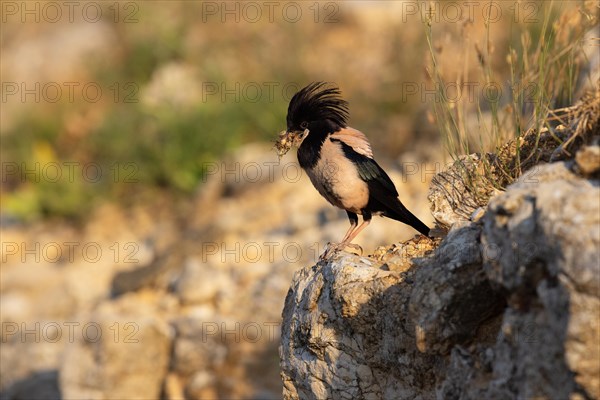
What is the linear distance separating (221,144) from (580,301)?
921 centimetres

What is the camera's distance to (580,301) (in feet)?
9.11

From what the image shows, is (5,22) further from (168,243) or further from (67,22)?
(168,243)

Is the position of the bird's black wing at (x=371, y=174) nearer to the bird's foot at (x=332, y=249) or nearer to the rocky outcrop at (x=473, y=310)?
the bird's foot at (x=332, y=249)

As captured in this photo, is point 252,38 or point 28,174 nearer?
point 28,174

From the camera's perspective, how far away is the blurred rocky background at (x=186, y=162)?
24.7 ft

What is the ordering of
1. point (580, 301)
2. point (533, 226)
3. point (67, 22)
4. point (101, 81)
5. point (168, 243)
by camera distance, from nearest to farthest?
point (580, 301)
point (533, 226)
point (168, 243)
point (101, 81)
point (67, 22)

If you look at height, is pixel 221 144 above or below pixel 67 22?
below

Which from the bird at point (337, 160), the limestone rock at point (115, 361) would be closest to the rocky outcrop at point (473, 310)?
the bird at point (337, 160)

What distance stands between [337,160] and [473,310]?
1.99 metres

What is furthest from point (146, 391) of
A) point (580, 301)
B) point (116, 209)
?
point (580, 301)

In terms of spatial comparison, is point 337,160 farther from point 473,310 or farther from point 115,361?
point 115,361

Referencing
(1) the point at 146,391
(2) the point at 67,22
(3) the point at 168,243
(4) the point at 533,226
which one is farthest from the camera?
(2) the point at 67,22

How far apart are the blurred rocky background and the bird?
52 cm

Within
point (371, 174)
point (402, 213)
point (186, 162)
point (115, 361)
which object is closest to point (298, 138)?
point (371, 174)
